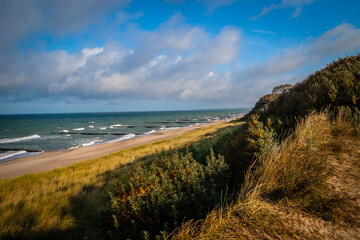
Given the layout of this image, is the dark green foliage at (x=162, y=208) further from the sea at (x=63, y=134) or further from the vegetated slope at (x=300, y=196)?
the sea at (x=63, y=134)

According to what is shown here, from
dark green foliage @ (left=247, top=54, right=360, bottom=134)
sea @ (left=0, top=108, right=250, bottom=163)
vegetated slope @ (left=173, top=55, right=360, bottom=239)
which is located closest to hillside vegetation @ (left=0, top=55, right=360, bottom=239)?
vegetated slope @ (left=173, top=55, right=360, bottom=239)

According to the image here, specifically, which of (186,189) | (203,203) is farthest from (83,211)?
(203,203)

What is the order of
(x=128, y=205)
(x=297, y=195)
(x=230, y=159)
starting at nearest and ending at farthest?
(x=297, y=195) → (x=128, y=205) → (x=230, y=159)

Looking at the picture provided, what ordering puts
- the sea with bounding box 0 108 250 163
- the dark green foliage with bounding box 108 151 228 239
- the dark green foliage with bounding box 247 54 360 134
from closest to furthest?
the dark green foliage with bounding box 108 151 228 239
the dark green foliage with bounding box 247 54 360 134
the sea with bounding box 0 108 250 163

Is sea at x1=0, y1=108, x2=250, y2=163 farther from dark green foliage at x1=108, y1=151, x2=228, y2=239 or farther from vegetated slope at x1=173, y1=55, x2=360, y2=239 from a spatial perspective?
vegetated slope at x1=173, y1=55, x2=360, y2=239

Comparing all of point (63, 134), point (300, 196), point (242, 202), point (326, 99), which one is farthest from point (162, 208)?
point (63, 134)

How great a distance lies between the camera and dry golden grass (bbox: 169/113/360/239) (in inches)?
75.3

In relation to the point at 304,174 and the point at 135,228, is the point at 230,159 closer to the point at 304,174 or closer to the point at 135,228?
the point at 304,174

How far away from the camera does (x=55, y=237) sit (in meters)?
2.94

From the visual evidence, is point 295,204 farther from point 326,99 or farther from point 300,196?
point 326,99

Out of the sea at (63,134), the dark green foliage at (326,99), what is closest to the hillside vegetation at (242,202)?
the dark green foliage at (326,99)

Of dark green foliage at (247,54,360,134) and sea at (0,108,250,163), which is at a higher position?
dark green foliage at (247,54,360,134)

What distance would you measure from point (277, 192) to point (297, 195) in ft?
0.89

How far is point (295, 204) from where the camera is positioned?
7.57 feet
